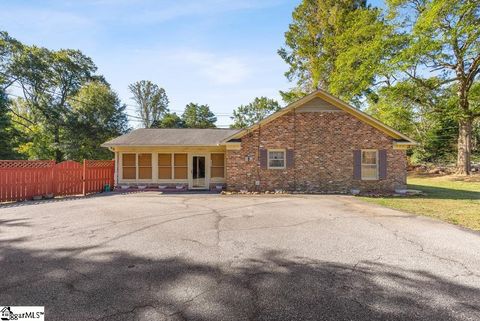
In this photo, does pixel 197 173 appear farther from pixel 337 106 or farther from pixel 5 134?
pixel 5 134

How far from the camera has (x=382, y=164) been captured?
15.2 meters

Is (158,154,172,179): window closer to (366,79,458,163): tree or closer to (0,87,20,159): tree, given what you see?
(0,87,20,159): tree

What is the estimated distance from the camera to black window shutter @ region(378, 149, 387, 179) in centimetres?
1516

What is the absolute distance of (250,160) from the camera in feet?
50.5

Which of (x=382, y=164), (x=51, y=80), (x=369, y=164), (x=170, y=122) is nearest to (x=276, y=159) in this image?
(x=369, y=164)

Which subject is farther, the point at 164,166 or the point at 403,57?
the point at 403,57

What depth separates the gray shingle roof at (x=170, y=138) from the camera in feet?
54.7

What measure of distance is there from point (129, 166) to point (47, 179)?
506cm

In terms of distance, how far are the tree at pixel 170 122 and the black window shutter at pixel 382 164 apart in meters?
35.0

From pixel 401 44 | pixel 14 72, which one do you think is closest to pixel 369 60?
pixel 401 44

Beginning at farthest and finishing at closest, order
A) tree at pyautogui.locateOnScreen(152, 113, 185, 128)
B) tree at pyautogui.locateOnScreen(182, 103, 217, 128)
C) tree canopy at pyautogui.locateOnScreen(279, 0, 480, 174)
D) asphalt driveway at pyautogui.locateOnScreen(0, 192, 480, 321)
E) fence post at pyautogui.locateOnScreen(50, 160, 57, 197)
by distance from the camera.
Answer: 1. tree at pyautogui.locateOnScreen(182, 103, 217, 128)
2. tree at pyautogui.locateOnScreen(152, 113, 185, 128)
3. tree canopy at pyautogui.locateOnScreen(279, 0, 480, 174)
4. fence post at pyautogui.locateOnScreen(50, 160, 57, 197)
5. asphalt driveway at pyautogui.locateOnScreen(0, 192, 480, 321)

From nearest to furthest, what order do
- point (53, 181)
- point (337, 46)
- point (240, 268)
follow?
1. point (240, 268)
2. point (53, 181)
3. point (337, 46)

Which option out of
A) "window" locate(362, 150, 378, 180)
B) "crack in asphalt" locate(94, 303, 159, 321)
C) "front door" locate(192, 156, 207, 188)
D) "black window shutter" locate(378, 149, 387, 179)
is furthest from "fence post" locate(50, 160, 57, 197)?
"black window shutter" locate(378, 149, 387, 179)

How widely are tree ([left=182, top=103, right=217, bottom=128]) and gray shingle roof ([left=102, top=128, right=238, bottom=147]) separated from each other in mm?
29036
